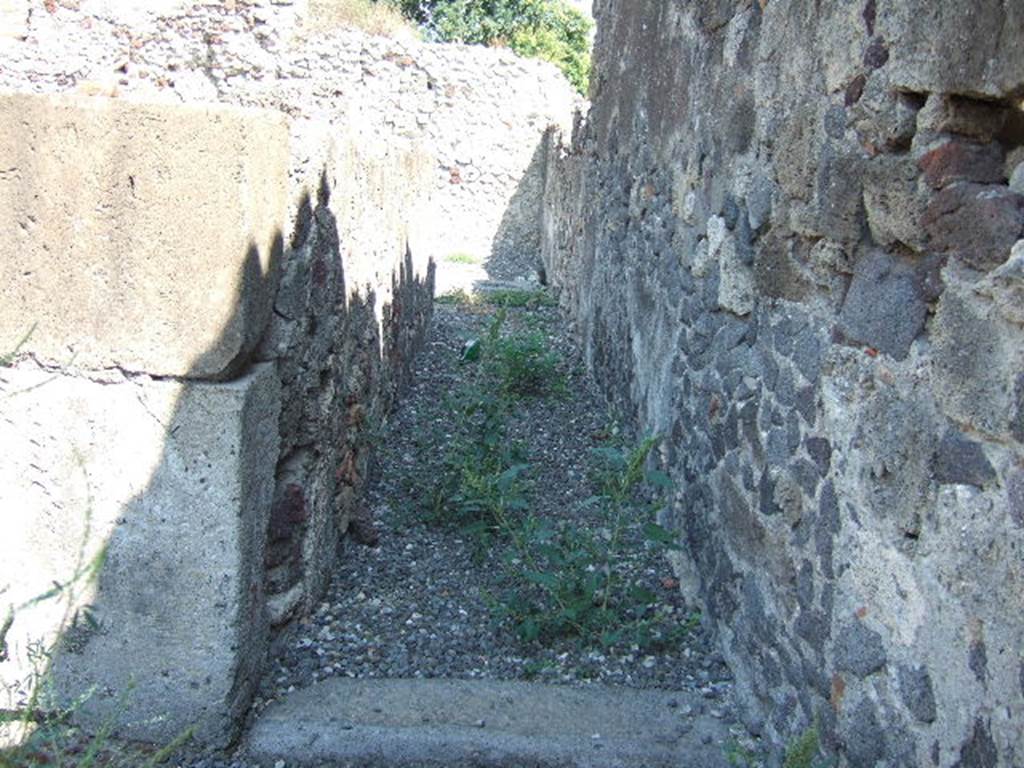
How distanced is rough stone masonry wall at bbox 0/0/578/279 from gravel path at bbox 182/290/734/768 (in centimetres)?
788

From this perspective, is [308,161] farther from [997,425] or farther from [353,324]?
[997,425]

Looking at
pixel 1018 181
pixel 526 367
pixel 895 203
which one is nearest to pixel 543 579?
pixel 895 203

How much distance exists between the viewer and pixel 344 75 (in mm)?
12203

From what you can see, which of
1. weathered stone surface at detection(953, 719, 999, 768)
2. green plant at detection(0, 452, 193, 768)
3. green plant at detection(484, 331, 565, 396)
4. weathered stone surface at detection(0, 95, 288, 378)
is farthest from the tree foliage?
weathered stone surface at detection(953, 719, 999, 768)

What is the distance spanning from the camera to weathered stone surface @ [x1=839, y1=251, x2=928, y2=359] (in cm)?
181

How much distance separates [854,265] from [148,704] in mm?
1860

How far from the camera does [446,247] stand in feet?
40.0

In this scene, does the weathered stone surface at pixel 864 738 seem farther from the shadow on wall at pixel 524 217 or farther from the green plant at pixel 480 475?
the shadow on wall at pixel 524 217

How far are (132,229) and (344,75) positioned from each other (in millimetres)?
10567

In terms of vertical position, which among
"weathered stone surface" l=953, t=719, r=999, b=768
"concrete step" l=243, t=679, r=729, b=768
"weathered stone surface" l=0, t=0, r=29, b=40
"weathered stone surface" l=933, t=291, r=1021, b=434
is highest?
"weathered stone surface" l=0, t=0, r=29, b=40

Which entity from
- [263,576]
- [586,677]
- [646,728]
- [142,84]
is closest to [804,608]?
[646,728]

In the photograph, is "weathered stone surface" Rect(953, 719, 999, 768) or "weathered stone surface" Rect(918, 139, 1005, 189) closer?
"weathered stone surface" Rect(953, 719, 999, 768)

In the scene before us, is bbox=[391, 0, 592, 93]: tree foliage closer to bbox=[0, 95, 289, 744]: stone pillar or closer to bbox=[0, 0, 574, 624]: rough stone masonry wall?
bbox=[0, 0, 574, 624]: rough stone masonry wall

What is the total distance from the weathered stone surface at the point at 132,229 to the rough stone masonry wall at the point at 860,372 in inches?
50.6
